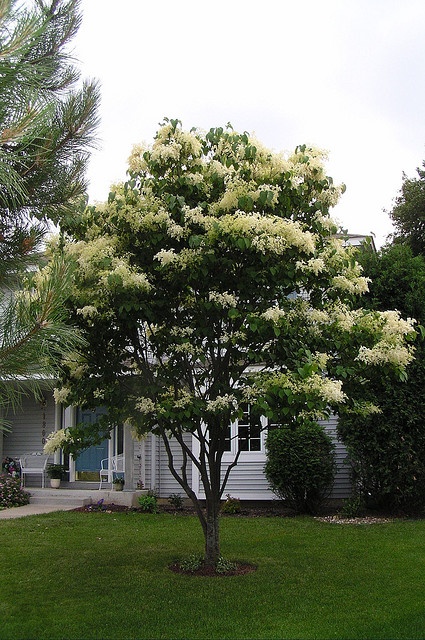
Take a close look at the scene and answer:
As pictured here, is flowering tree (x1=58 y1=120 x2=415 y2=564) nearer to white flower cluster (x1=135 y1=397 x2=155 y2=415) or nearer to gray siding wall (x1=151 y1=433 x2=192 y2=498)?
white flower cluster (x1=135 y1=397 x2=155 y2=415)

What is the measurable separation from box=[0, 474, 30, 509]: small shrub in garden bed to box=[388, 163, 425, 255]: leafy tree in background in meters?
16.8

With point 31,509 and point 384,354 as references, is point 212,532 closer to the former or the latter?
point 384,354

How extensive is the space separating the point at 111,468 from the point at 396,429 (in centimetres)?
718

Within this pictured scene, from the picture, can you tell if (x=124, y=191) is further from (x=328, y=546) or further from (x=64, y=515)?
(x=64, y=515)

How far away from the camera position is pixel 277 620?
5891mm

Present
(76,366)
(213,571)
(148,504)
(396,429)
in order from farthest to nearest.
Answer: (148,504), (396,429), (213,571), (76,366)

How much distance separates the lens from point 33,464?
1627cm

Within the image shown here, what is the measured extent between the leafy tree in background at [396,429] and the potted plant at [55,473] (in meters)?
7.15

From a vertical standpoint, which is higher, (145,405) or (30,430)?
(145,405)

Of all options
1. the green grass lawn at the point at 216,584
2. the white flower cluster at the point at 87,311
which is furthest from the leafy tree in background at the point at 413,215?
the white flower cluster at the point at 87,311

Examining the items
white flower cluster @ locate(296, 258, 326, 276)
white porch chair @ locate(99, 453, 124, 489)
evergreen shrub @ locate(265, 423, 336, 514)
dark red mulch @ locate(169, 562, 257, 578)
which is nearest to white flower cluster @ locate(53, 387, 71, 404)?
dark red mulch @ locate(169, 562, 257, 578)

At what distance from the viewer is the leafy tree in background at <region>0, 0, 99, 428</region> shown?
3.65 metres

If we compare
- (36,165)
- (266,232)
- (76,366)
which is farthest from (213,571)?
(36,165)

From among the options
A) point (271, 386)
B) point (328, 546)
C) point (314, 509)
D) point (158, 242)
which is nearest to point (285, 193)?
point (158, 242)
